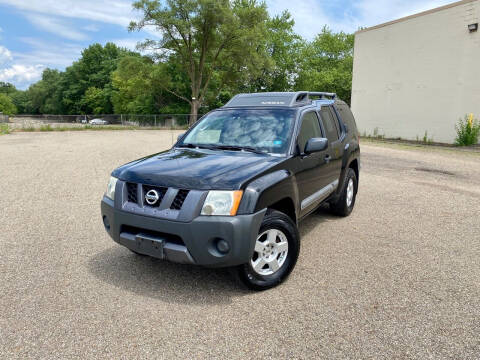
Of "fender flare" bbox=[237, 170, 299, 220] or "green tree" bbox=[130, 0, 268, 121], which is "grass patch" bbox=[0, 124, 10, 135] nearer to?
"green tree" bbox=[130, 0, 268, 121]

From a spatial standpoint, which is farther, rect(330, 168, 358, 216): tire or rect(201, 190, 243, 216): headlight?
rect(330, 168, 358, 216): tire

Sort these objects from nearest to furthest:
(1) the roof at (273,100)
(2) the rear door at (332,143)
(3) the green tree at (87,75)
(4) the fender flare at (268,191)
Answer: (4) the fender flare at (268,191)
(1) the roof at (273,100)
(2) the rear door at (332,143)
(3) the green tree at (87,75)

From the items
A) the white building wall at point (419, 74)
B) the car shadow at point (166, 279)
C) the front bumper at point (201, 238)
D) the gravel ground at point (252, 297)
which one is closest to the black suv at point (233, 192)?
the front bumper at point (201, 238)

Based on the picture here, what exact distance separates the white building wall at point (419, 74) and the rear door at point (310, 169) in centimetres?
1851

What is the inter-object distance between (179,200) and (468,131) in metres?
20.0

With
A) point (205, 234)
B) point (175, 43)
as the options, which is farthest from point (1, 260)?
point (175, 43)

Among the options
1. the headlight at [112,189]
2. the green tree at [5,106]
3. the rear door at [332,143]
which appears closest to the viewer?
the headlight at [112,189]

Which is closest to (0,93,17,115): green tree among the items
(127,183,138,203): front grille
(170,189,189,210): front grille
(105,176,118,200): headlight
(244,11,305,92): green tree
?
(244,11,305,92): green tree

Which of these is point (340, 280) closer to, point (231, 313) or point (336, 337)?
point (336, 337)

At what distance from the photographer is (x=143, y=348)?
2691 millimetres

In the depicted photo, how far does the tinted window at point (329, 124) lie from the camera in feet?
17.1

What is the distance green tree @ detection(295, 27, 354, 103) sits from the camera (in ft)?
184

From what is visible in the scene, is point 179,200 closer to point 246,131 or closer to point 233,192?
point 233,192

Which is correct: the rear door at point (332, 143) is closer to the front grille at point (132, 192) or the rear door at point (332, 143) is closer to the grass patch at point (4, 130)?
the front grille at point (132, 192)
